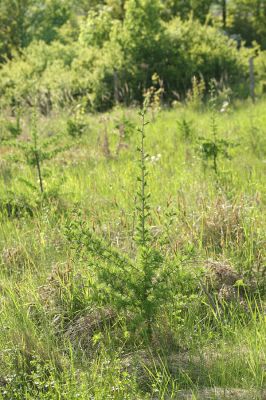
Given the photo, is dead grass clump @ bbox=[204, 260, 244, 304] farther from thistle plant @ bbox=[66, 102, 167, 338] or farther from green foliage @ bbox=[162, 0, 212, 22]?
green foliage @ bbox=[162, 0, 212, 22]

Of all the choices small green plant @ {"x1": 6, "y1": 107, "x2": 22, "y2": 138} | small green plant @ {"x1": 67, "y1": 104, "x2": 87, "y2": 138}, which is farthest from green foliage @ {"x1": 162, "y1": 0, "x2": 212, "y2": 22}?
small green plant @ {"x1": 6, "y1": 107, "x2": 22, "y2": 138}

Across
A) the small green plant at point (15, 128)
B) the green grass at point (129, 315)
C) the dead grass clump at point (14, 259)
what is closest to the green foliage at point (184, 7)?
the small green plant at point (15, 128)

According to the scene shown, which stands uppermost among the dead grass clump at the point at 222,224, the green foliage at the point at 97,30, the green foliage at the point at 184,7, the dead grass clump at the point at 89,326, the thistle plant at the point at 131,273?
the green foliage at the point at 184,7

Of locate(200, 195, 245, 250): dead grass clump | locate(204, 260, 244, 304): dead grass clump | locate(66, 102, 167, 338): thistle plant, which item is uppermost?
locate(66, 102, 167, 338): thistle plant

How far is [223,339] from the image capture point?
288cm

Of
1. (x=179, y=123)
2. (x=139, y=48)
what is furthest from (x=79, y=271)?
(x=139, y=48)

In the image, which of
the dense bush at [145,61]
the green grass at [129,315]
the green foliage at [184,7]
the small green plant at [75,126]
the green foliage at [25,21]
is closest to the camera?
the green grass at [129,315]

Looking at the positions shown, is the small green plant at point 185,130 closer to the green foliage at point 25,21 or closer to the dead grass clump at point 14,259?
the dead grass clump at point 14,259

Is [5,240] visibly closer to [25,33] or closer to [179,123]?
[179,123]

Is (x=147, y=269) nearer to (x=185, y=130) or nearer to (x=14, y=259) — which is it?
(x=14, y=259)

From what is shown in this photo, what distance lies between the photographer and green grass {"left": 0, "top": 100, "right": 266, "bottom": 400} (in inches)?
→ 104

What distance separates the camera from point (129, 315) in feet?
10.3

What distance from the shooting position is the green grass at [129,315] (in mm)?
2629

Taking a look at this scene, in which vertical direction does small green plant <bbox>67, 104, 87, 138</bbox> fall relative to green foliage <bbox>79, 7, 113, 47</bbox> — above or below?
A: below
